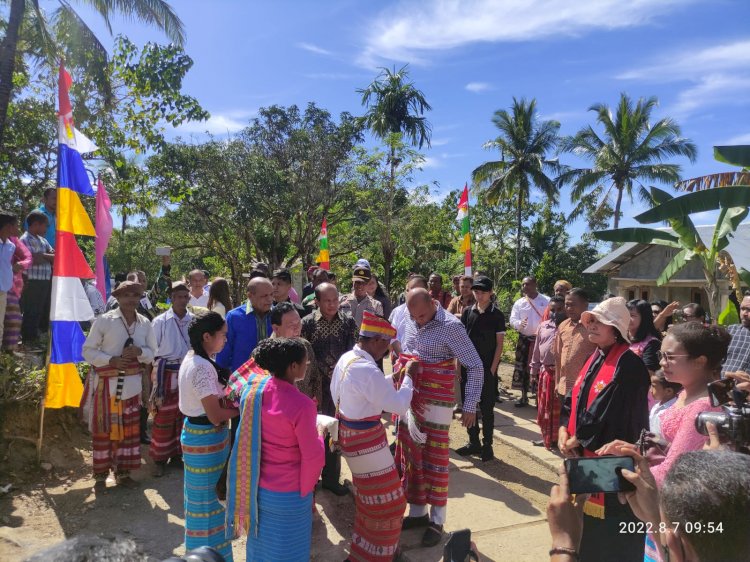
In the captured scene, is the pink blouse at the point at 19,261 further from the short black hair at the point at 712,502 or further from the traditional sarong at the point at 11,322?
the short black hair at the point at 712,502

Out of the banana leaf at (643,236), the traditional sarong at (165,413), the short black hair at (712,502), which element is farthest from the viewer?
the banana leaf at (643,236)

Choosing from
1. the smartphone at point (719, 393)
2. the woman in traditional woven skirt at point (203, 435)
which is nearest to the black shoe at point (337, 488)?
the woman in traditional woven skirt at point (203, 435)

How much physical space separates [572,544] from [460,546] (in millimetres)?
390

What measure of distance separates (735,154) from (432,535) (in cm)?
681

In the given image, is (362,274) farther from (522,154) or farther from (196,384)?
(522,154)

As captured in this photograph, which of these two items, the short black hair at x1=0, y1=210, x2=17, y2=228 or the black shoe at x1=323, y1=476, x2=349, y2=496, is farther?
the short black hair at x1=0, y1=210, x2=17, y2=228

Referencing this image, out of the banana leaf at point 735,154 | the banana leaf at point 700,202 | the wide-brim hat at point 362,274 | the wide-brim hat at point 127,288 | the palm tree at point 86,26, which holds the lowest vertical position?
the wide-brim hat at point 127,288

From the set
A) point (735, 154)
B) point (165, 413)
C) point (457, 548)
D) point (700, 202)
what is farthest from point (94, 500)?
point (735, 154)

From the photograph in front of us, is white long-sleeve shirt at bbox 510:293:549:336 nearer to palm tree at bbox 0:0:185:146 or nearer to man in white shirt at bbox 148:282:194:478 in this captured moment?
man in white shirt at bbox 148:282:194:478

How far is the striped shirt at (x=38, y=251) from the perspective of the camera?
6191 mm

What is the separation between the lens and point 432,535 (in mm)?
3570

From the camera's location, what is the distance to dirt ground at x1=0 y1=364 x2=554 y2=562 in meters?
3.66

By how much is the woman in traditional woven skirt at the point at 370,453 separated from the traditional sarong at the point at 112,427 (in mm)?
2417

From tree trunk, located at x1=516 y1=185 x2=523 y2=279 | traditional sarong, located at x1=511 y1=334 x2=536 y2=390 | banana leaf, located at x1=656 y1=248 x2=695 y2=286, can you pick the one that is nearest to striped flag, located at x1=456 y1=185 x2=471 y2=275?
traditional sarong, located at x1=511 y1=334 x2=536 y2=390
